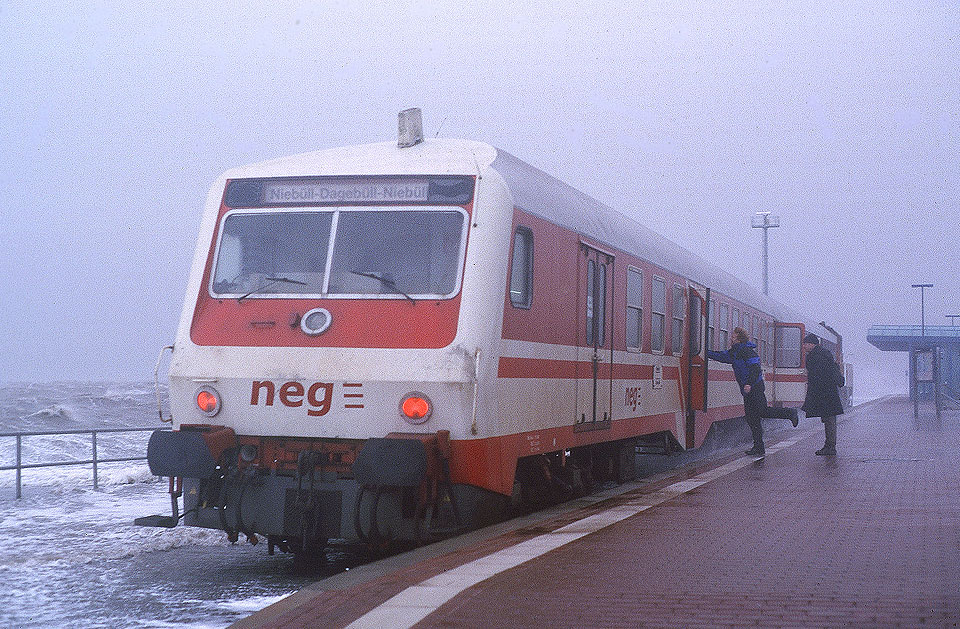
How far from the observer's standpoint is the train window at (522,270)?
30.2 feet

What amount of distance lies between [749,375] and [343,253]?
30.8ft

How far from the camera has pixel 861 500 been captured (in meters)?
10.7

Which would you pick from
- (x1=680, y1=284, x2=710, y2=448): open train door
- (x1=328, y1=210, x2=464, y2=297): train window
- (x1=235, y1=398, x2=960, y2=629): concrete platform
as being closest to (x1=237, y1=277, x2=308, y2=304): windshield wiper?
(x1=328, y1=210, x2=464, y2=297): train window

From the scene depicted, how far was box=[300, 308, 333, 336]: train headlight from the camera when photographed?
28.4 ft

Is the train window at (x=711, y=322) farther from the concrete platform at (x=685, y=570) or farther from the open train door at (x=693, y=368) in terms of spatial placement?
the concrete platform at (x=685, y=570)

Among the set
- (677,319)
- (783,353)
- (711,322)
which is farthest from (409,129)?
(783,353)

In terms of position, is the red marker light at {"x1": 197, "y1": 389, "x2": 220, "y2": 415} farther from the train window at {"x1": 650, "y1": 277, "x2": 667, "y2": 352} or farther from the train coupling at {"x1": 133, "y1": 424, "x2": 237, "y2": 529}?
the train window at {"x1": 650, "y1": 277, "x2": 667, "y2": 352}

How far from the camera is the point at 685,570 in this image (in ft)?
22.6

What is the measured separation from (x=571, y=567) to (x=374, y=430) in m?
2.10

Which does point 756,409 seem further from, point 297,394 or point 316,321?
point 297,394

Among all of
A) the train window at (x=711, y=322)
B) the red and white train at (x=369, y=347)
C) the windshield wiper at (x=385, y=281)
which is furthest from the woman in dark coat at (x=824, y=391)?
the windshield wiper at (x=385, y=281)

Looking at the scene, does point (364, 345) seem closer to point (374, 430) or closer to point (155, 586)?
point (374, 430)

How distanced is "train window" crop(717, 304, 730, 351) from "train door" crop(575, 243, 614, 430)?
21.7 feet

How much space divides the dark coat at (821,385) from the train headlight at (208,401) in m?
10.6
